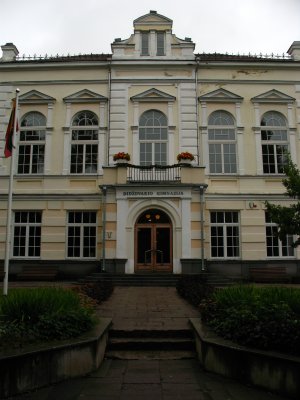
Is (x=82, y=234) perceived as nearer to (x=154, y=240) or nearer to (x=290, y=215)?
(x=154, y=240)

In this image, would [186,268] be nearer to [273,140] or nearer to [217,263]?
[217,263]

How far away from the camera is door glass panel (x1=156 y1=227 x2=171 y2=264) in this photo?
17594 mm

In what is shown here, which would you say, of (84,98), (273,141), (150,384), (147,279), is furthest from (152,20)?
(150,384)

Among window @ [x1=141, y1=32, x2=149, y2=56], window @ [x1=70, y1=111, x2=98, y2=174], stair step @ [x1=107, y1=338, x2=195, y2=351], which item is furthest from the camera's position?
window @ [x1=141, y1=32, x2=149, y2=56]

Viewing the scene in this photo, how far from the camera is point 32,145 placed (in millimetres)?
19500

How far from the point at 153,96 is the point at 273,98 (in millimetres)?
6151

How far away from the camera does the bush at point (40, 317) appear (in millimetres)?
6047

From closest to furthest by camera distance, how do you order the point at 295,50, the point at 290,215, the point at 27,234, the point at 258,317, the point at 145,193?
the point at 258,317 → the point at 290,215 → the point at 145,193 → the point at 27,234 → the point at 295,50

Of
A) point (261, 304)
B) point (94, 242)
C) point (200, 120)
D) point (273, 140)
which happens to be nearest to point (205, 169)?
point (200, 120)

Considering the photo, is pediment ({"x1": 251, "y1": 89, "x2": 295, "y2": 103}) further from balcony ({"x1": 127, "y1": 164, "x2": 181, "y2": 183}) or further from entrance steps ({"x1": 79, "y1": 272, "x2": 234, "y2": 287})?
entrance steps ({"x1": 79, "y1": 272, "x2": 234, "y2": 287})

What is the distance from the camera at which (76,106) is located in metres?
19.8

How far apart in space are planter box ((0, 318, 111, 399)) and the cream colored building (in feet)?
35.7

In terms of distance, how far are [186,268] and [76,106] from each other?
9.95 m

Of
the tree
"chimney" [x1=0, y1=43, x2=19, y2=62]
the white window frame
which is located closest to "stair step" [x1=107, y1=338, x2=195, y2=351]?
the tree
